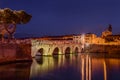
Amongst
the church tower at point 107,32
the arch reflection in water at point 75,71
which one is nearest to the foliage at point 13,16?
the arch reflection in water at point 75,71

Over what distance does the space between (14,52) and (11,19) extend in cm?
556

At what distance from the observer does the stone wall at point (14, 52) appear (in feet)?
144

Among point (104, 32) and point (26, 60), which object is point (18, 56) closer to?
point (26, 60)

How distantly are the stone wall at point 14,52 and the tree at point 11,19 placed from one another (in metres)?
3.35

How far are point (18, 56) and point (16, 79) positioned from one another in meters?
19.9

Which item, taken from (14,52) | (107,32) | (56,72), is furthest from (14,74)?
(107,32)

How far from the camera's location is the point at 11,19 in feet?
158

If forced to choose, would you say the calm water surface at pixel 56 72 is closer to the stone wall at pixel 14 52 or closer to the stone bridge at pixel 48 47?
the stone wall at pixel 14 52

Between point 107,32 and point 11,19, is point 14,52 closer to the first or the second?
point 11,19

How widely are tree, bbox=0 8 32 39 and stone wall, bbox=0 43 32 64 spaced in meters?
3.35

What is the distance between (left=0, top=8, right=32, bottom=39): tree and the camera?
4709 cm

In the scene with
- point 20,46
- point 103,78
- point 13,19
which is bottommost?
point 103,78

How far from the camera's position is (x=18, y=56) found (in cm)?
4856

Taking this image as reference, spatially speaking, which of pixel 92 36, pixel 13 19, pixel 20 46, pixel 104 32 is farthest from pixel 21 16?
pixel 104 32
